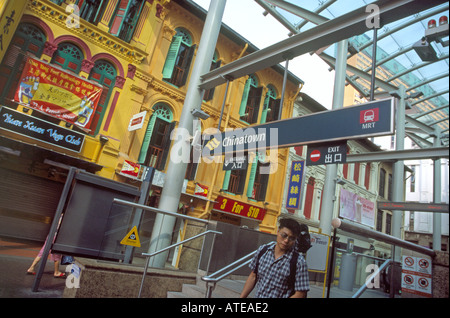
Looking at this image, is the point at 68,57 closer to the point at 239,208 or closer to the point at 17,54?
the point at 17,54

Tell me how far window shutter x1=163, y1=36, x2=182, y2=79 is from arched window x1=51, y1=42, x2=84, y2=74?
362cm

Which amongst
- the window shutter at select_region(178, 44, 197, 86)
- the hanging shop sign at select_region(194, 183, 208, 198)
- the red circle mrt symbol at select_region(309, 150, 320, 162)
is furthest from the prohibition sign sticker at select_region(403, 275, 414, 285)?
the window shutter at select_region(178, 44, 197, 86)

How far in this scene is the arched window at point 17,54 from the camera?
9.78m

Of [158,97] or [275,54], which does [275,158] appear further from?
[275,54]

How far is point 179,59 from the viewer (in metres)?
14.4

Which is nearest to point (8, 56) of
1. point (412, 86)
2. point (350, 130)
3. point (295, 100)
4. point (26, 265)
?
point (26, 265)

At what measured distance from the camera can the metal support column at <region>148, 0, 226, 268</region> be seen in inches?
239

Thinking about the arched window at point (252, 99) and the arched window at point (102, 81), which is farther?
the arched window at point (252, 99)

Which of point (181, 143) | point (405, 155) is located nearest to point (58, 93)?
point (181, 143)

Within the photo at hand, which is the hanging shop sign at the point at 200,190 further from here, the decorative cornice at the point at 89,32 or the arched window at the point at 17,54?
the arched window at the point at 17,54

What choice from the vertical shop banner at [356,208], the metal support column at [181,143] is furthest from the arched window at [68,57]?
the vertical shop banner at [356,208]

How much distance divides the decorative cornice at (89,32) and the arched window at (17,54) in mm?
714

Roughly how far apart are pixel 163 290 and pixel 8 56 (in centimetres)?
1017

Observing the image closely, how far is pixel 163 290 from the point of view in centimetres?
526
